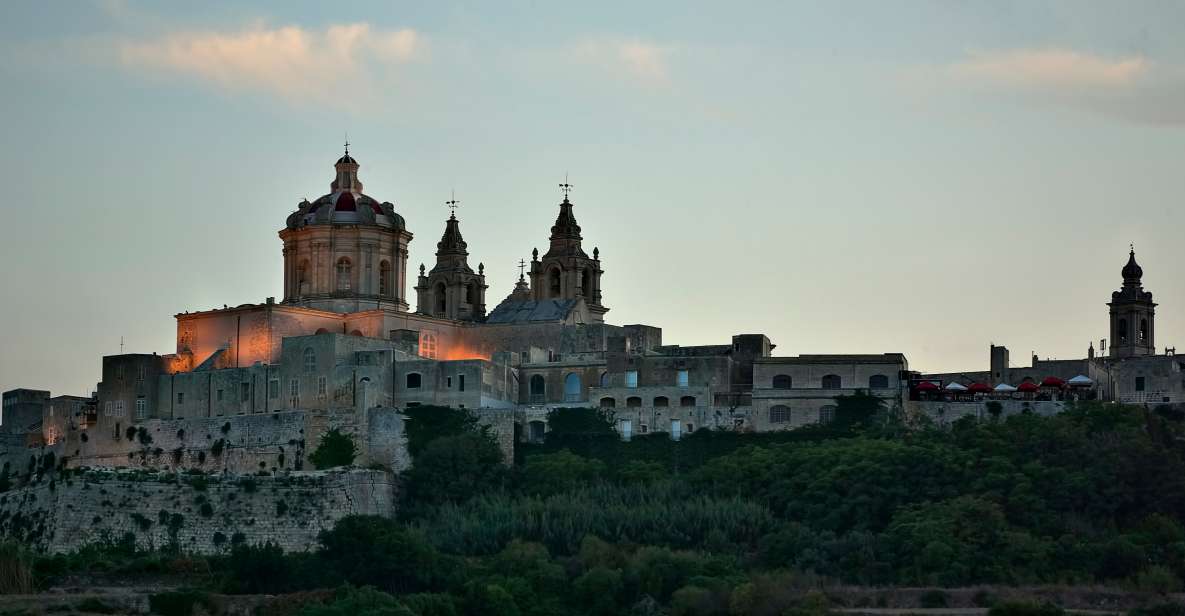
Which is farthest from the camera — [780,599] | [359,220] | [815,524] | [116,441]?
[359,220]

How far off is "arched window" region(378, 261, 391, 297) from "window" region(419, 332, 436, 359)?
3751mm

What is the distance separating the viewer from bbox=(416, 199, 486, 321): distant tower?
375 ft

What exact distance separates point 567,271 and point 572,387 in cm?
1143

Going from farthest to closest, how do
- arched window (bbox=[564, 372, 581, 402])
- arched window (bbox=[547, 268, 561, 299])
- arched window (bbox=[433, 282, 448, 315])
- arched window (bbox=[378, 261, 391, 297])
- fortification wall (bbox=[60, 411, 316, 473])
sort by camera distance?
1. arched window (bbox=[433, 282, 448, 315])
2. arched window (bbox=[547, 268, 561, 299])
3. arched window (bbox=[378, 261, 391, 297])
4. arched window (bbox=[564, 372, 581, 402])
5. fortification wall (bbox=[60, 411, 316, 473])

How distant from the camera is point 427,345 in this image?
10412cm

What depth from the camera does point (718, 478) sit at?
94.4 m

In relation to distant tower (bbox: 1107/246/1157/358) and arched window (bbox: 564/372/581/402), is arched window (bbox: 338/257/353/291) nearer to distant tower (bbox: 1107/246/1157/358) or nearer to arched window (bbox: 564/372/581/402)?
arched window (bbox: 564/372/581/402)

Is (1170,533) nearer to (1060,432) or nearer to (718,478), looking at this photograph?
(1060,432)

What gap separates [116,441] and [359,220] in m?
→ 13.7

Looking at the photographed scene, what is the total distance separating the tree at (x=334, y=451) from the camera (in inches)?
3777

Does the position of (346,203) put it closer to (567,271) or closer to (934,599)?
(567,271)

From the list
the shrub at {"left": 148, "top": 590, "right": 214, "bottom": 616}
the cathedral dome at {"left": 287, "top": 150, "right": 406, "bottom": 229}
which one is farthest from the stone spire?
the shrub at {"left": 148, "top": 590, "right": 214, "bottom": 616}

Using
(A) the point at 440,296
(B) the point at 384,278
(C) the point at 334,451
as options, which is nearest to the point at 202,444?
(C) the point at 334,451

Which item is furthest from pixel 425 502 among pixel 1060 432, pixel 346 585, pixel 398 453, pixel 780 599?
pixel 1060 432
